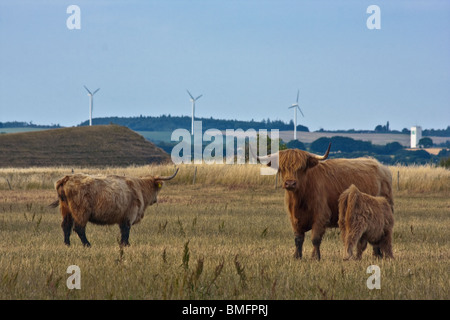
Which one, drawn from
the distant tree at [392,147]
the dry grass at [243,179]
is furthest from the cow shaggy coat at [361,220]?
the distant tree at [392,147]

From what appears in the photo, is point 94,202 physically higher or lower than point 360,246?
higher

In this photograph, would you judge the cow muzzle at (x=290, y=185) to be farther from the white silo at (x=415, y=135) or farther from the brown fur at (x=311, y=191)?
the white silo at (x=415, y=135)

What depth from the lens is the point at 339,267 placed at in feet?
28.6

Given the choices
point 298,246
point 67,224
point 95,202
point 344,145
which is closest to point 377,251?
A: point 298,246

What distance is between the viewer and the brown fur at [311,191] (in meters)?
9.57

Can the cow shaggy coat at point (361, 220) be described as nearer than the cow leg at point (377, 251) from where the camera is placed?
Yes

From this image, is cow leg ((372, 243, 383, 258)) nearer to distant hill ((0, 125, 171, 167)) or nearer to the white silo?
distant hill ((0, 125, 171, 167))

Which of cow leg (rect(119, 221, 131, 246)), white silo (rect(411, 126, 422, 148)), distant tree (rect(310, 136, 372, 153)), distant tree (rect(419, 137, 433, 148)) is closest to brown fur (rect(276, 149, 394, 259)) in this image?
cow leg (rect(119, 221, 131, 246))

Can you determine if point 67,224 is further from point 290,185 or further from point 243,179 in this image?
point 243,179

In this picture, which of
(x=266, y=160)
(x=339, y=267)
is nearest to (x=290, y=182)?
(x=266, y=160)

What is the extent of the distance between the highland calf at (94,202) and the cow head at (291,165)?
3485mm

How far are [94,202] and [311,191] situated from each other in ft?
13.2

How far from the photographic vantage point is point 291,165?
9.54 m

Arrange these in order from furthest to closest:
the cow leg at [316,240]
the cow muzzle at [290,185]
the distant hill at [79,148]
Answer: the distant hill at [79,148], the cow leg at [316,240], the cow muzzle at [290,185]
